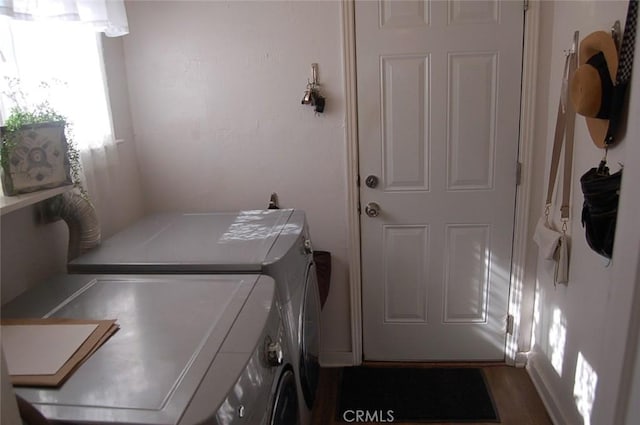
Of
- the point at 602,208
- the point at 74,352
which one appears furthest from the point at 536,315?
the point at 74,352

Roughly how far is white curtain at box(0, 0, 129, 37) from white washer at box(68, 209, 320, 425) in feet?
2.52

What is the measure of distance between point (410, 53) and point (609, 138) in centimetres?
96

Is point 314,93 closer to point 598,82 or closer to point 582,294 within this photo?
point 598,82

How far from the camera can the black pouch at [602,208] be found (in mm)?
1451

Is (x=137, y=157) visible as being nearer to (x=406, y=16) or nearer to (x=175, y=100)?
(x=175, y=100)

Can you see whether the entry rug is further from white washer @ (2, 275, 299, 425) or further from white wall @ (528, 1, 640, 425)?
white washer @ (2, 275, 299, 425)

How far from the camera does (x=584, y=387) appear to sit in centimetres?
177

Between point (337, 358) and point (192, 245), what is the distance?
1.28m

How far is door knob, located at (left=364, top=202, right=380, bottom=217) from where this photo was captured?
234 centimetres

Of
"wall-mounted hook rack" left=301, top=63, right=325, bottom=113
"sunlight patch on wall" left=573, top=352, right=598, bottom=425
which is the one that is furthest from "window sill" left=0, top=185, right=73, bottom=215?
"sunlight patch on wall" left=573, top=352, right=598, bottom=425

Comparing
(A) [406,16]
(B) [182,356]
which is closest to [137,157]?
(A) [406,16]

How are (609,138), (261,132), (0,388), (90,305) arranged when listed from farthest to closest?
(261,132)
(609,138)
(90,305)
(0,388)

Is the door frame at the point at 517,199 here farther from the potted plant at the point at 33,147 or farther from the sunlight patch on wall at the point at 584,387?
the potted plant at the point at 33,147

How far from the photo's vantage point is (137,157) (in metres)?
2.38
